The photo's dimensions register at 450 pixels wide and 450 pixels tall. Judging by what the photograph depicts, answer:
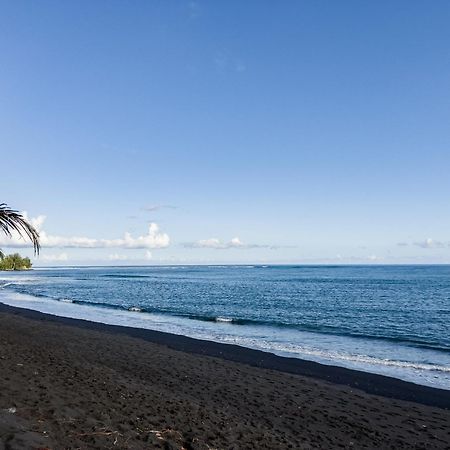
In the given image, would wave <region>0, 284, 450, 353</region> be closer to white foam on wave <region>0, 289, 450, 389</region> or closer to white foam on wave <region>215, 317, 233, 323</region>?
white foam on wave <region>215, 317, 233, 323</region>

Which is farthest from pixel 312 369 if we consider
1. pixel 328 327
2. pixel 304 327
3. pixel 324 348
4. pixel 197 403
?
pixel 328 327

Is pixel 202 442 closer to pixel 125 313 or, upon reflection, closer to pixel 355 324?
pixel 355 324

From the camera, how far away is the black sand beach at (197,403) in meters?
7.91

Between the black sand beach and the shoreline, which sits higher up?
the black sand beach

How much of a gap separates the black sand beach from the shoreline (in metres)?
0.07

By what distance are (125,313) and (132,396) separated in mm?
30656

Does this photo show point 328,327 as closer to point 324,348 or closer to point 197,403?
point 324,348

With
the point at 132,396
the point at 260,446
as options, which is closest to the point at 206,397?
the point at 132,396

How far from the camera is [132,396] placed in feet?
35.4

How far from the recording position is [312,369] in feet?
58.7

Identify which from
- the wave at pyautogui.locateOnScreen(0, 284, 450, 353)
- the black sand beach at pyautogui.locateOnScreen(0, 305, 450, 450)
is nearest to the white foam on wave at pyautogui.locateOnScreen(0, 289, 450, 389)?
the wave at pyautogui.locateOnScreen(0, 284, 450, 353)

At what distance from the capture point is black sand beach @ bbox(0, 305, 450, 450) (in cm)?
791

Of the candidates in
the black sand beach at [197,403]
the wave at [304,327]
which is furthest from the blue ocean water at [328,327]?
the black sand beach at [197,403]

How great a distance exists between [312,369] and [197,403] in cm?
810
